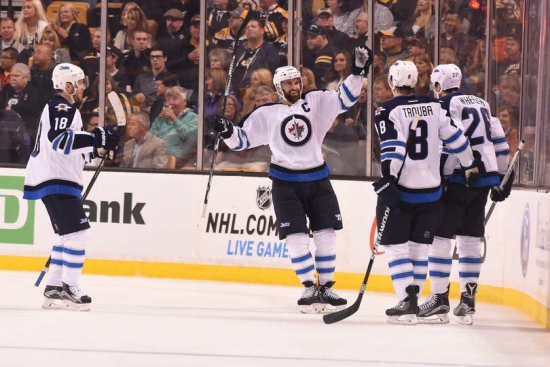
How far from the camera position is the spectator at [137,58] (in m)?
7.91

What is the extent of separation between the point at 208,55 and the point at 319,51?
2.63 feet

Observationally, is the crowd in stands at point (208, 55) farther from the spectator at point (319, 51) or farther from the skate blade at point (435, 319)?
the skate blade at point (435, 319)

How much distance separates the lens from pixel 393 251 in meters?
5.00

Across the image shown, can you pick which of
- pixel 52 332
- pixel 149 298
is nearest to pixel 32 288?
pixel 149 298

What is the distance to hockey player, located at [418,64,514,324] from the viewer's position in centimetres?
515

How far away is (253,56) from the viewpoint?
7.77 metres

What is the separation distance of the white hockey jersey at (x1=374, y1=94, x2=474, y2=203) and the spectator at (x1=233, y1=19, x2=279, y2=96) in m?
2.74

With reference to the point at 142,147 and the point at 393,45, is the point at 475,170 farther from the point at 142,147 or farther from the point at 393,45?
the point at 142,147

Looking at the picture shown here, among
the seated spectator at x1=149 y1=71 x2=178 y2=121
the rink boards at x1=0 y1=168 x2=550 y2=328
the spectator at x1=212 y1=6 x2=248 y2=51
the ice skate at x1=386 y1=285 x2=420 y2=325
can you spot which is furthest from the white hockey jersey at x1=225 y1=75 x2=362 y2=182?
the seated spectator at x1=149 y1=71 x2=178 y2=121

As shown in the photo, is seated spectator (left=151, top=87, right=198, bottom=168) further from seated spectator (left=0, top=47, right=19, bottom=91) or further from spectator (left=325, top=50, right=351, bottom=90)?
seated spectator (left=0, top=47, right=19, bottom=91)

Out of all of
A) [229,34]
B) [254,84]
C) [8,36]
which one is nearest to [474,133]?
[254,84]

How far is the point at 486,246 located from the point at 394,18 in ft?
6.39

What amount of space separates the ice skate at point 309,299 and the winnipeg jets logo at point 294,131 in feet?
2.36

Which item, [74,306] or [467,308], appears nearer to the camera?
[467,308]
